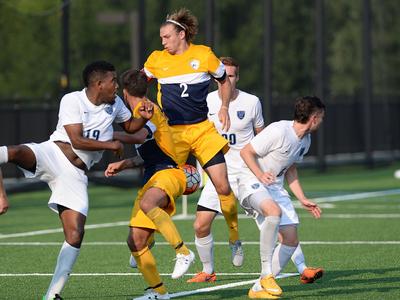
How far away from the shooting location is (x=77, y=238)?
1208cm

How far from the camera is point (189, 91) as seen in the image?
13.5 metres

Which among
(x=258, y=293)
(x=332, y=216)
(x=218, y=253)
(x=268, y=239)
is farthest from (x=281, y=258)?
(x=332, y=216)

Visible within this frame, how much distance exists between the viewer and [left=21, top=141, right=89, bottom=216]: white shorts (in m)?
12.1

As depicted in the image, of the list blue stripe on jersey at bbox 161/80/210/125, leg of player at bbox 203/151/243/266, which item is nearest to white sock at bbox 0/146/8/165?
blue stripe on jersey at bbox 161/80/210/125

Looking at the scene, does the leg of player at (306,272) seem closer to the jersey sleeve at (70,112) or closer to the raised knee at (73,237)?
the raised knee at (73,237)

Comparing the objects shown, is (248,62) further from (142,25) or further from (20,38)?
(142,25)

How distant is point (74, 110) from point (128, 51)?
49036 millimetres

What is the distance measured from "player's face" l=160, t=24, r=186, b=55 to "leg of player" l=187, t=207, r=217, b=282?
2.04 meters

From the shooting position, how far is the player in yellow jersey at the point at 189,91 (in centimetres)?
1327

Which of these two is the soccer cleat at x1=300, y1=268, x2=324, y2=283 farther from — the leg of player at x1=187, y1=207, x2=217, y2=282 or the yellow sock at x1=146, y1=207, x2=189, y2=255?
the yellow sock at x1=146, y1=207, x2=189, y2=255

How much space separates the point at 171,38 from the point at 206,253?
2.45 meters

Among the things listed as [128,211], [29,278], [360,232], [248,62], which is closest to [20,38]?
[248,62]

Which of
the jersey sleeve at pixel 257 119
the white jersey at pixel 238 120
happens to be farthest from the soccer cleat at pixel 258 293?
the jersey sleeve at pixel 257 119

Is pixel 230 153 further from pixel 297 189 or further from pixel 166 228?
pixel 166 228
